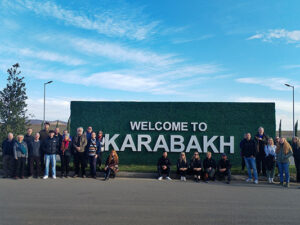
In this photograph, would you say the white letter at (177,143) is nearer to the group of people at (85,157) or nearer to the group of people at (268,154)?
the group of people at (85,157)

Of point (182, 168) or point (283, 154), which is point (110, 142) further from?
point (283, 154)

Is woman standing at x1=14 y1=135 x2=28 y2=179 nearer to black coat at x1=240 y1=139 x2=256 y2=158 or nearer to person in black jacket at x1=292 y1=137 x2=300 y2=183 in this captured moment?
black coat at x1=240 y1=139 x2=256 y2=158

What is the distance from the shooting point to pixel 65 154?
416 inches

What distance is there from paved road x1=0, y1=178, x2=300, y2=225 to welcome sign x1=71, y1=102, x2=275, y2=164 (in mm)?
4200

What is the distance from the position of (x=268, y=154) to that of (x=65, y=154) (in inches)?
314

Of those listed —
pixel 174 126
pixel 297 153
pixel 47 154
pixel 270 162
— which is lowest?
pixel 270 162

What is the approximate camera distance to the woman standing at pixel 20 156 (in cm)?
1019

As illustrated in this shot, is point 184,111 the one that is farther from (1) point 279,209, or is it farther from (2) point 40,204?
(2) point 40,204

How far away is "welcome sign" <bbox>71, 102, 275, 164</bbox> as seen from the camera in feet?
43.9

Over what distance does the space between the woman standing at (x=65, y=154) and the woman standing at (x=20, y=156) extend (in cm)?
134

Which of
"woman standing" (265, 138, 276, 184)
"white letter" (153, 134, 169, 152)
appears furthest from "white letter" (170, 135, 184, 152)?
"woman standing" (265, 138, 276, 184)

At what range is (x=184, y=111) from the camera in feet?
45.2

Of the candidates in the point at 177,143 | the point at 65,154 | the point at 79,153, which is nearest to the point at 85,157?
the point at 79,153

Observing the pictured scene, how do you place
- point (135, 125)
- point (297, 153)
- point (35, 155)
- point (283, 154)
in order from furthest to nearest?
point (135, 125), point (35, 155), point (297, 153), point (283, 154)
